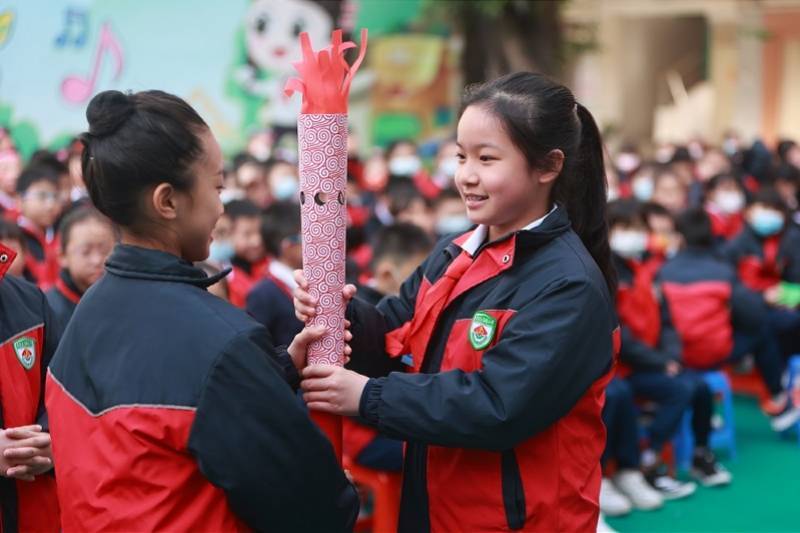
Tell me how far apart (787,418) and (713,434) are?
61 centimetres

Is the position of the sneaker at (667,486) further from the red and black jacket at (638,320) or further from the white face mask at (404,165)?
the white face mask at (404,165)

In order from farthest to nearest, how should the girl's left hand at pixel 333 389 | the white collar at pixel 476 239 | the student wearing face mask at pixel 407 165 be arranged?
the student wearing face mask at pixel 407 165 → the white collar at pixel 476 239 → the girl's left hand at pixel 333 389

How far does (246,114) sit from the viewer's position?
11688 mm

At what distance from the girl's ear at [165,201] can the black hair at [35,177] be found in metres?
4.54

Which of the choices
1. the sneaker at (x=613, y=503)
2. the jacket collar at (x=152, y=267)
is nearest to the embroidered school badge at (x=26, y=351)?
the jacket collar at (x=152, y=267)

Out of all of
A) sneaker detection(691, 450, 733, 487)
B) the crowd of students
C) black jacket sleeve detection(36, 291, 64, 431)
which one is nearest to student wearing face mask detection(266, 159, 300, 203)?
the crowd of students

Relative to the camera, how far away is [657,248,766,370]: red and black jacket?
18.9 ft

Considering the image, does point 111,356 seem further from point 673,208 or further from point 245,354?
point 673,208

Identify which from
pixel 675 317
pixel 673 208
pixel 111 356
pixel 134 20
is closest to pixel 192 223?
pixel 111 356

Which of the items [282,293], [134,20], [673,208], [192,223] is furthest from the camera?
[134,20]

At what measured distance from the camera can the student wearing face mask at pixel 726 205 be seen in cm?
803

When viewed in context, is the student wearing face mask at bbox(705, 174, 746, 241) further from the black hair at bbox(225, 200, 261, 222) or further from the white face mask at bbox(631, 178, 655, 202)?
the black hair at bbox(225, 200, 261, 222)

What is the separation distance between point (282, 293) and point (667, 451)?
2798mm

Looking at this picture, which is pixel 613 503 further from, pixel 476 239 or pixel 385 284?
pixel 476 239
